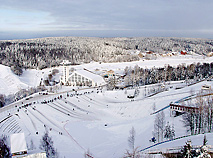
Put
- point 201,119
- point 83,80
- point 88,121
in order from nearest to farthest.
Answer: point 201,119
point 88,121
point 83,80

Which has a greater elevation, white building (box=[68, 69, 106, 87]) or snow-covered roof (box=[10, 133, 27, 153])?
snow-covered roof (box=[10, 133, 27, 153])

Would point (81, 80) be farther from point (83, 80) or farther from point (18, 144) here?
point (18, 144)

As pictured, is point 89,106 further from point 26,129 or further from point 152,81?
point 152,81

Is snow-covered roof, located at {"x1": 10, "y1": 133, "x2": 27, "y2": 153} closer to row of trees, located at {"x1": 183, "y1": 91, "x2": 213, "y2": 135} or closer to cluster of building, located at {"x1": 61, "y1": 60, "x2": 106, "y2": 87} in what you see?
row of trees, located at {"x1": 183, "y1": 91, "x2": 213, "y2": 135}

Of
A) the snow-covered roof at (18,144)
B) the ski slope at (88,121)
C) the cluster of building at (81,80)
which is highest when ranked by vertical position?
the snow-covered roof at (18,144)

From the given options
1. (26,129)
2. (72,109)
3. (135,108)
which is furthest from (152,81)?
(26,129)

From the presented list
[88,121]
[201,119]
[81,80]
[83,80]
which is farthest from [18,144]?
[81,80]

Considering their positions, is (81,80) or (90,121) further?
(81,80)

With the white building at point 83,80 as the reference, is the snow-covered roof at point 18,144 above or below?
above

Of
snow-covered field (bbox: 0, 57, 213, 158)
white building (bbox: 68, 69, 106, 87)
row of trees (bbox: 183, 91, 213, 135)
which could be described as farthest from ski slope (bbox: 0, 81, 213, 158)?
white building (bbox: 68, 69, 106, 87)

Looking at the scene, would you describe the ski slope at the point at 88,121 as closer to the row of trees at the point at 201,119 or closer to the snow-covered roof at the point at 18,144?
the row of trees at the point at 201,119

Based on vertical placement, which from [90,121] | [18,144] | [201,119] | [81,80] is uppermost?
[18,144]

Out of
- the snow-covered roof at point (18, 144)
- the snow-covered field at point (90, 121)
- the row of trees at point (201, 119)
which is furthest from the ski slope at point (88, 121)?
the snow-covered roof at point (18, 144)
